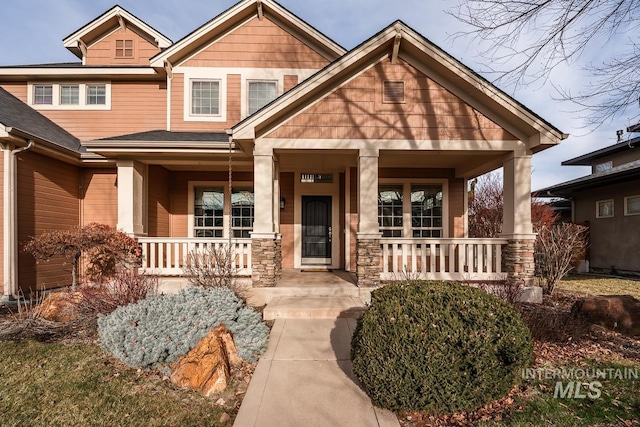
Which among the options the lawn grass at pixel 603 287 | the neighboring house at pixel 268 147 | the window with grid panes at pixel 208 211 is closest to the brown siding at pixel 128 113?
the neighboring house at pixel 268 147

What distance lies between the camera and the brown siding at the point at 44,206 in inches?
270

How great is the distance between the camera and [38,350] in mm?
4219

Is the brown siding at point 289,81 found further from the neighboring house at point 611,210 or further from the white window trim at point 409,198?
the neighboring house at point 611,210

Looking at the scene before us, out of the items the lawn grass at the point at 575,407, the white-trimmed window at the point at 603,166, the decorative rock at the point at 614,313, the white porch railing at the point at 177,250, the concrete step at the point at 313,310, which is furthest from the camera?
the white-trimmed window at the point at 603,166

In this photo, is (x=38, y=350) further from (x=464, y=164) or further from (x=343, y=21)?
(x=343, y=21)

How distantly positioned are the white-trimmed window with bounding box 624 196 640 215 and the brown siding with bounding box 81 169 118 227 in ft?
56.6

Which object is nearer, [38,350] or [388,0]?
[38,350]

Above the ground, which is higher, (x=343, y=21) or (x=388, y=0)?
(x=343, y=21)

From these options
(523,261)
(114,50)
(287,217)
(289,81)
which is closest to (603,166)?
(523,261)

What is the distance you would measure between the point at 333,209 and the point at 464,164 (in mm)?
3794

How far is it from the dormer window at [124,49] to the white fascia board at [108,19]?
1.99 feet

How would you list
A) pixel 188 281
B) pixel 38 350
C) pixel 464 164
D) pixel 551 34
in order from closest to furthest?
pixel 38 350
pixel 551 34
pixel 188 281
pixel 464 164

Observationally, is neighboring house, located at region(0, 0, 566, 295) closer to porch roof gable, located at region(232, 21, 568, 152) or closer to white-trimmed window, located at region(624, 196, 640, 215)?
porch roof gable, located at region(232, 21, 568, 152)

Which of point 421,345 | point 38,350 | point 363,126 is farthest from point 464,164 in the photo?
point 38,350
